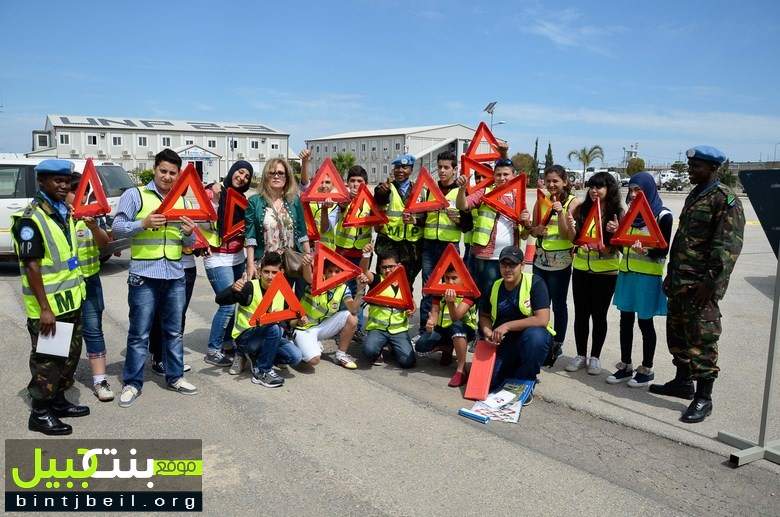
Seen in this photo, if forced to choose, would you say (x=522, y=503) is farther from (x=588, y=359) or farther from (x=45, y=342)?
(x=45, y=342)

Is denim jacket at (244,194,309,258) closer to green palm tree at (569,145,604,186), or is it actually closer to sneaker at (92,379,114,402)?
sneaker at (92,379,114,402)

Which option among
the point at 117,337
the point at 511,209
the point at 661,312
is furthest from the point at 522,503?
the point at 117,337

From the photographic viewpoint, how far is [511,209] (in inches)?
237

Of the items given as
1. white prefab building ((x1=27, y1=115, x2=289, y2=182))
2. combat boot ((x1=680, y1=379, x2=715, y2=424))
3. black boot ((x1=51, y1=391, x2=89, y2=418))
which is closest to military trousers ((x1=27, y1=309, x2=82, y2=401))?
black boot ((x1=51, y1=391, x2=89, y2=418))

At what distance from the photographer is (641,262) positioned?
5.61 m

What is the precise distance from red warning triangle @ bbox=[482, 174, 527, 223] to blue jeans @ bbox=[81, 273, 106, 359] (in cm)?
376

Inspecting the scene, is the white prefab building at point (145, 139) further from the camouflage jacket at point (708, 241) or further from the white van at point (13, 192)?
the camouflage jacket at point (708, 241)

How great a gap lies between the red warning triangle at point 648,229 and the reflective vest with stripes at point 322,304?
284cm

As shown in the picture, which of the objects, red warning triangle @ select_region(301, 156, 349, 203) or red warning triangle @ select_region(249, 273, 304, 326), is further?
red warning triangle @ select_region(301, 156, 349, 203)

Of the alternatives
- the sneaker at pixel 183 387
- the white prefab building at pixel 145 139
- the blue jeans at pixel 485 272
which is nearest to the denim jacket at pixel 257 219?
the sneaker at pixel 183 387

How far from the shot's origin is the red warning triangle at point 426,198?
6.26 m

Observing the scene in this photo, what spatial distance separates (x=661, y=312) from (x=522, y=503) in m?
2.89

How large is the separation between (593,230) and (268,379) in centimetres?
345

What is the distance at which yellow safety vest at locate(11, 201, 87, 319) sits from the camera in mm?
4129
